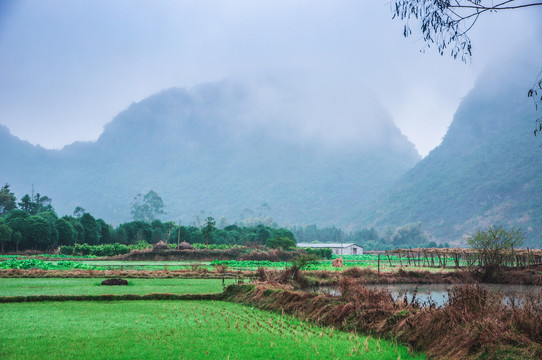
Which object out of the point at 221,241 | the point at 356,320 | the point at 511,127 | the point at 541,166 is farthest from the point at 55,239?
the point at 511,127

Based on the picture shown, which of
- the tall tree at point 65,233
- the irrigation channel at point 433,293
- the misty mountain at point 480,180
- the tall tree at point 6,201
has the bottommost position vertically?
the irrigation channel at point 433,293

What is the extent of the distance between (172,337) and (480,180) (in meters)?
163

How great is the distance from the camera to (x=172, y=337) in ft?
31.9

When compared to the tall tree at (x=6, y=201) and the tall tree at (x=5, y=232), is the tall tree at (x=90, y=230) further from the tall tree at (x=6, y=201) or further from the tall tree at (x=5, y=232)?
the tall tree at (x=6, y=201)

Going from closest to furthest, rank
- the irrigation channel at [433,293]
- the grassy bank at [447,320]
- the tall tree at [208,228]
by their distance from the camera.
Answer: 1. the grassy bank at [447,320]
2. the irrigation channel at [433,293]
3. the tall tree at [208,228]

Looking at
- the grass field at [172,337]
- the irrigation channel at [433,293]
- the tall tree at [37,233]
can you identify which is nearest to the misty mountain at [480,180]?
the irrigation channel at [433,293]

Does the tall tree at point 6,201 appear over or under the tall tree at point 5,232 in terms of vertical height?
over

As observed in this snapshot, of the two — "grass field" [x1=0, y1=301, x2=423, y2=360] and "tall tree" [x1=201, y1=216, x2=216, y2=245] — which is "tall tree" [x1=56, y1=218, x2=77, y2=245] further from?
"grass field" [x1=0, y1=301, x2=423, y2=360]

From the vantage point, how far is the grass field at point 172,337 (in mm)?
8344

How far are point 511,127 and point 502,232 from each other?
6094 inches

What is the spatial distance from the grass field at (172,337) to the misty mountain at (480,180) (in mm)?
126005

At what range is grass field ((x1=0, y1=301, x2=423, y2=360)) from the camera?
8344mm

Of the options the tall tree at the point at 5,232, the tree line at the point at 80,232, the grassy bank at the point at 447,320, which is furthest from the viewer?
the tree line at the point at 80,232

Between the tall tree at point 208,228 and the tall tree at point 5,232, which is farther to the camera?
the tall tree at point 208,228
